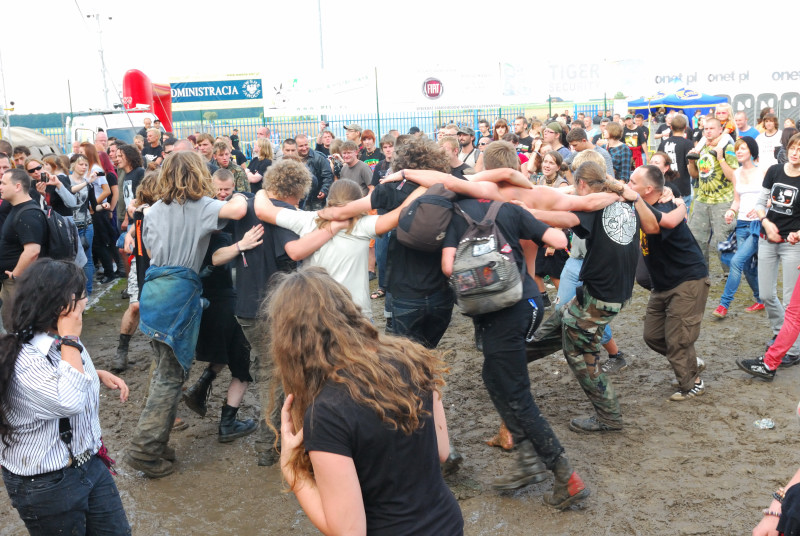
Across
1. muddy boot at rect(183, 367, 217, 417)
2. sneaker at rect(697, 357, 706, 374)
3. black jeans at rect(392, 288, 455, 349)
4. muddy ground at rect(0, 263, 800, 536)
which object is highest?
black jeans at rect(392, 288, 455, 349)

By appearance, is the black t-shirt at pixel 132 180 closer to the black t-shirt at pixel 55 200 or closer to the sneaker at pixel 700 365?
the black t-shirt at pixel 55 200

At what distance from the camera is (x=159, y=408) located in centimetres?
458

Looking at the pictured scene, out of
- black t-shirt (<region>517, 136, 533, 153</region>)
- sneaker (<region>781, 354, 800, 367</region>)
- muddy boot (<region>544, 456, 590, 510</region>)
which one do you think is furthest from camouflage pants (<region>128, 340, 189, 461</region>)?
black t-shirt (<region>517, 136, 533, 153</region>)

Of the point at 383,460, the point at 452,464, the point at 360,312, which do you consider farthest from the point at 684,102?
the point at 383,460

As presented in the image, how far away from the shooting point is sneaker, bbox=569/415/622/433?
505cm

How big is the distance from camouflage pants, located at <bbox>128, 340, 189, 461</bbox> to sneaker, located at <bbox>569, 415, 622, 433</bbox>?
2769 mm

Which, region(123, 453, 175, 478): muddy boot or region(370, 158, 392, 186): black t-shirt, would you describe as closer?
region(123, 453, 175, 478): muddy boot

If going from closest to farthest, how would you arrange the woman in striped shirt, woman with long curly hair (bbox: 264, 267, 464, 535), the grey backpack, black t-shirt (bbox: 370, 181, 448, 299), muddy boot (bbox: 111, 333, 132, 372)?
woman with long curly hair (bbox: 264, 267, 464, 535)
the woman in striped shirt
the grey backpack
black t-shirt (bbox: 370, 181, 448, 299)
muddy boot (bbox: 111, 333, 132, 372)

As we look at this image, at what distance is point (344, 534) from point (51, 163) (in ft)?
28.5

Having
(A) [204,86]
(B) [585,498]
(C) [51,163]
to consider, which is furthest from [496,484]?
(A) [204,86]

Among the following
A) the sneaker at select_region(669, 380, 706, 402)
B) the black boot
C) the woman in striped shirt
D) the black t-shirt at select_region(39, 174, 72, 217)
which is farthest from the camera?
the black t-shirt at select_region(39, 174, 72, 217)

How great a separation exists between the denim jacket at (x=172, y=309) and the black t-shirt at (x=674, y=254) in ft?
11.1

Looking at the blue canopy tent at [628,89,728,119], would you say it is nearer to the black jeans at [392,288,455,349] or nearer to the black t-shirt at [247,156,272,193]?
the black t-shirt at [247,156,272,193]

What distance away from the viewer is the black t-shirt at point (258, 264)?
15.1 feet
